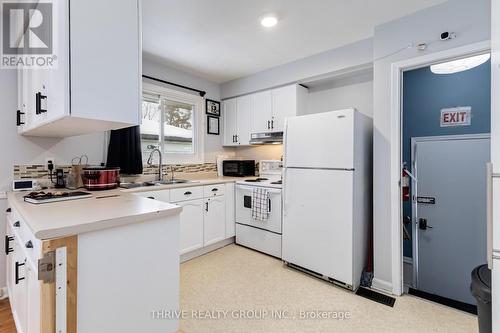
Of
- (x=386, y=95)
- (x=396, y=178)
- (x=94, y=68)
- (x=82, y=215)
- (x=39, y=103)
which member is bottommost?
(x=82, y=215)

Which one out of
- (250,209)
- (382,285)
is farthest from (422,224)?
(250,209)

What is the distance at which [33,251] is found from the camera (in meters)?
1.06

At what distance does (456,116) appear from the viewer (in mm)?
2721

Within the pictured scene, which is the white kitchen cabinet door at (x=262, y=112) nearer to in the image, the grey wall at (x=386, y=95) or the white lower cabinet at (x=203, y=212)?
the white lower cabinet at (x=203, y=212)

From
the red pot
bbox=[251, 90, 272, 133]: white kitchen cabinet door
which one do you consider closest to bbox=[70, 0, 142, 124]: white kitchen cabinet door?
the red pot

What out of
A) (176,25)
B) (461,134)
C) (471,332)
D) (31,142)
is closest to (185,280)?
(31,142)

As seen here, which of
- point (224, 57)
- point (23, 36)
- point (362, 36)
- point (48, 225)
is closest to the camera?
point (48, 225)

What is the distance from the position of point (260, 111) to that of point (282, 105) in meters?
0.38

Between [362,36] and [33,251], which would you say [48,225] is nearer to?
[33,251]

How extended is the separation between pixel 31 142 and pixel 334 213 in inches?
114

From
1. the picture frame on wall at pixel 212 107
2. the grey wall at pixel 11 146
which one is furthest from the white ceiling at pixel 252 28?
the grey wall at pixel 11 146

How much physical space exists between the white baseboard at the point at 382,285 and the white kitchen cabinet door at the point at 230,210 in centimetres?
178

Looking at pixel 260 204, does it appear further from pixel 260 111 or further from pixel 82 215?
pixel 82 215

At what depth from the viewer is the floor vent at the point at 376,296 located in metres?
2.09
